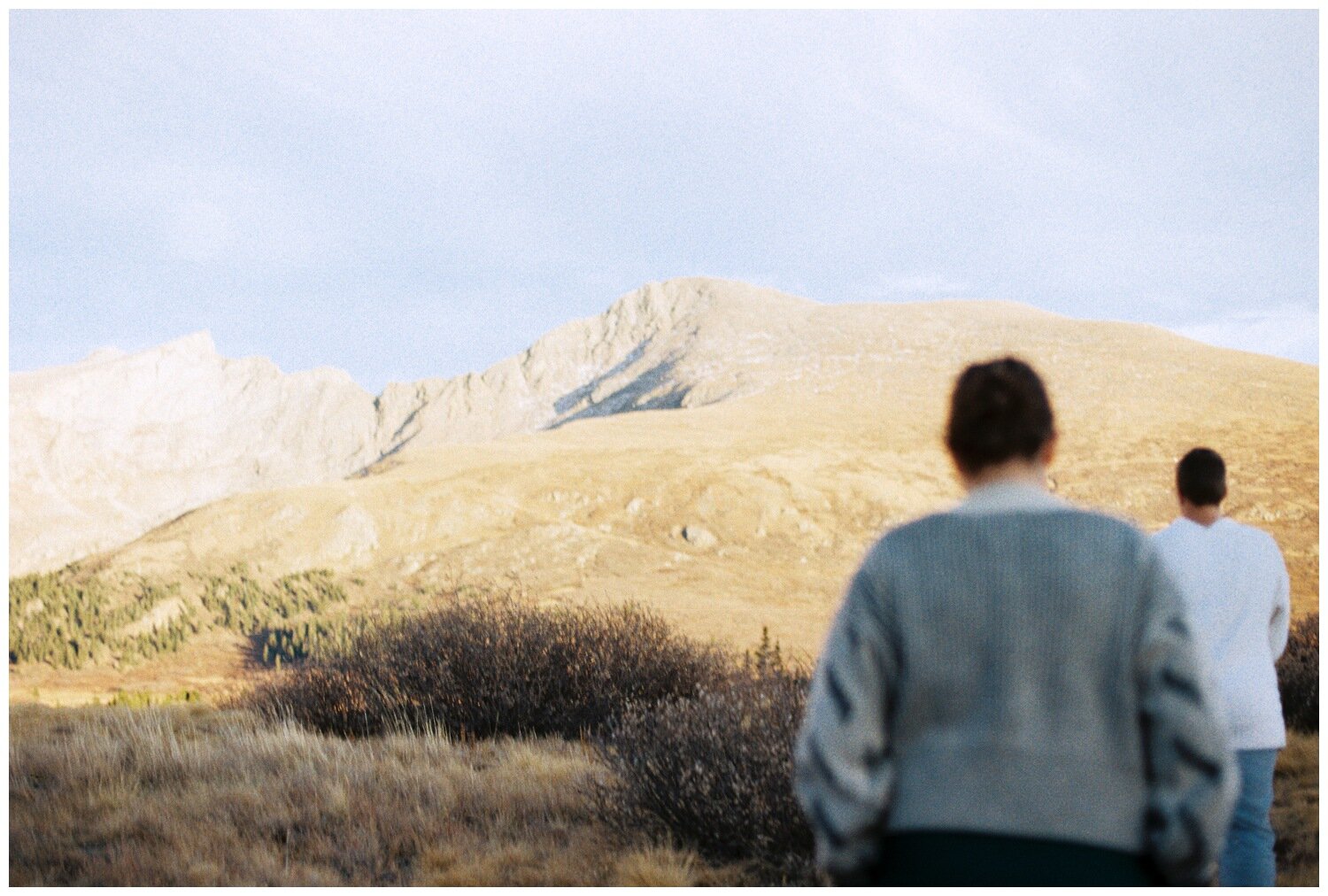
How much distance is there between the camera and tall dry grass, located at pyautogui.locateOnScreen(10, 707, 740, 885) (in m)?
4.23

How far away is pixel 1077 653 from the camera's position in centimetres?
147

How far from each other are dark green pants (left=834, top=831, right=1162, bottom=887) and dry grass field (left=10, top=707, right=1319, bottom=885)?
2.90 meters

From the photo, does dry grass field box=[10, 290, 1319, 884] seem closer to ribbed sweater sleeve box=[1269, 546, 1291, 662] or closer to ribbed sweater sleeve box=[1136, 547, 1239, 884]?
ribbed sweater sleeve box=[1269, 546, 1291, 662]

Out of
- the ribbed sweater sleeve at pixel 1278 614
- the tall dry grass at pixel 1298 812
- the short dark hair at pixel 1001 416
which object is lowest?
the tall dry grass at pixel 1298 812

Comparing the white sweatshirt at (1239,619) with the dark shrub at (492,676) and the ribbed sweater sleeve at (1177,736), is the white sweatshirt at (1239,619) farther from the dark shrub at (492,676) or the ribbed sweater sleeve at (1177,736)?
the dark shrub at (492,676)

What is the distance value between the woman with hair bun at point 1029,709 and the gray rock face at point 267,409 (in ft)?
214

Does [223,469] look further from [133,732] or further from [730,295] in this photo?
[133,732]

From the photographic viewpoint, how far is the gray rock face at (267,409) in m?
79.5

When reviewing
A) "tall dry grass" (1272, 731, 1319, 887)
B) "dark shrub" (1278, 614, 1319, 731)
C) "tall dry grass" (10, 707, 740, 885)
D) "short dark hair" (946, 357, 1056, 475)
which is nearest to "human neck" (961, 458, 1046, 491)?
"short dark hair" (946, 357, 1056, 475)

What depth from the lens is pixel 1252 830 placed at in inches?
115

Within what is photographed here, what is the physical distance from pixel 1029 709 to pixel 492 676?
20.9ft

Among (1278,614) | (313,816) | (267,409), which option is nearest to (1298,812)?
(1278,614)

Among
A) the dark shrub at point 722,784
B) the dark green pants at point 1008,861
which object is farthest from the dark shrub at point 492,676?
the dark green pants at point 1008,861

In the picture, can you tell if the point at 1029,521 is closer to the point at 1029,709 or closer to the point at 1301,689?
the point at 1029,709
